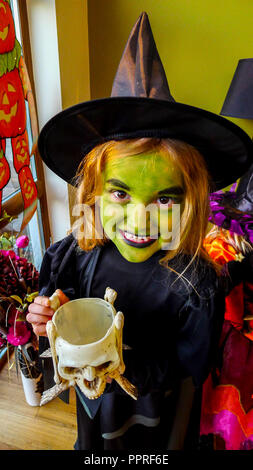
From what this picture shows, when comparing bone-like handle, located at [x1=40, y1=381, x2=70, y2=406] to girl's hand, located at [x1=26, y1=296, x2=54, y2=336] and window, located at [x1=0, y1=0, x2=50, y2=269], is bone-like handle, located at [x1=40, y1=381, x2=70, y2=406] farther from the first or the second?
window, located at [x1=0, y1=0, x2=50, y2=269]

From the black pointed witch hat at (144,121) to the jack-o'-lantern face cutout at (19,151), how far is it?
494 millimetres

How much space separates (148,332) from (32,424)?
637 millimetres

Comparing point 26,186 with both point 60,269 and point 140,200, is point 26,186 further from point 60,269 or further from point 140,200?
point 140,200

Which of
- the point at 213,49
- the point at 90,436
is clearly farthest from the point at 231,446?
the point at 213,49

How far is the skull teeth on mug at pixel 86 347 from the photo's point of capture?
413 millimetres

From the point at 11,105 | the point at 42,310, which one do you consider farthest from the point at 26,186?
the point at 42,310

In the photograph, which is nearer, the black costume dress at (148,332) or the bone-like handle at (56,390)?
the bone-like handle at (56,390)

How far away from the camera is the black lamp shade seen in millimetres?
1419

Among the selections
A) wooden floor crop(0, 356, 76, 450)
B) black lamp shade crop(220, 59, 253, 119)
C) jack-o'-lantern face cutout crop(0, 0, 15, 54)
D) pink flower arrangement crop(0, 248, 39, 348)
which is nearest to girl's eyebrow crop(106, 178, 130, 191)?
pink flower arrangement crop(0, 248, 39, 348)

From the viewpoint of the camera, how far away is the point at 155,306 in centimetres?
61

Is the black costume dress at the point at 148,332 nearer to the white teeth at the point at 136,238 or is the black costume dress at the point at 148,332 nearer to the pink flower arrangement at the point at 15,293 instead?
the white teeth at the point at 136,238

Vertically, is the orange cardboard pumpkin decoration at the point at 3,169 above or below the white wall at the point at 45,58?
below

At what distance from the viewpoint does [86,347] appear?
1.33ft

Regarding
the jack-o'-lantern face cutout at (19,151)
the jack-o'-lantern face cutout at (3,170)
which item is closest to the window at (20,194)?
the jack-o'-lantern face cutout at (19,151)
